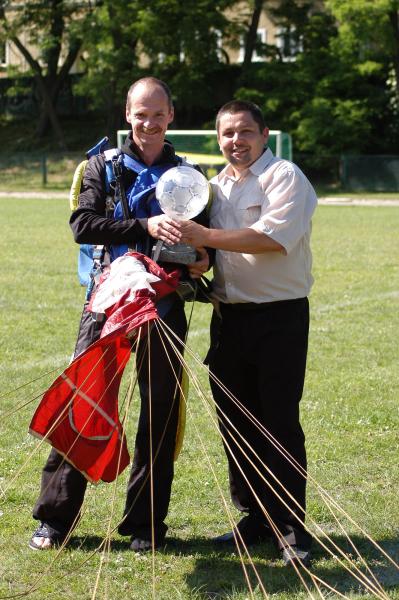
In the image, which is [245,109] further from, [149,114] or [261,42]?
[261,42]

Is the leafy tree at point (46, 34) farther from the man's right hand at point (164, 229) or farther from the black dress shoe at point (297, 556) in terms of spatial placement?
the black dress shoe at point (297, 556)

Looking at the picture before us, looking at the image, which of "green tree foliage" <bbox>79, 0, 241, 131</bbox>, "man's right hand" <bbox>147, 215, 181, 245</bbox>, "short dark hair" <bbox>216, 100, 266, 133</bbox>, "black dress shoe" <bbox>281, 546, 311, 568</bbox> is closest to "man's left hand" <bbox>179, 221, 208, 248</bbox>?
"man's right hand" <bbox>147, 215, 181, 245</bbox>

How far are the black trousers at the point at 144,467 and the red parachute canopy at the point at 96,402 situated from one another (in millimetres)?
198

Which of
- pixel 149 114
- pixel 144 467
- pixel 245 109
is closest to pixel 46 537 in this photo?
pixel 144 467

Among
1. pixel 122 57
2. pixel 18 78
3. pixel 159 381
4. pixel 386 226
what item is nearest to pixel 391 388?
pixel 159 381

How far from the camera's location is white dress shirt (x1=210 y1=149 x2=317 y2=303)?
167 inches

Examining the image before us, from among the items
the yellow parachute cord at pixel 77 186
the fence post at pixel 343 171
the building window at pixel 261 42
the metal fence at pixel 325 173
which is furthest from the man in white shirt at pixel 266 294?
the building window at pixel 261 42

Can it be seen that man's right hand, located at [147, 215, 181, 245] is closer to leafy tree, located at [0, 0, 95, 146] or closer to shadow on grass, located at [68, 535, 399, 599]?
Result: shadow on grass, located at [68, 535, 399, 599]

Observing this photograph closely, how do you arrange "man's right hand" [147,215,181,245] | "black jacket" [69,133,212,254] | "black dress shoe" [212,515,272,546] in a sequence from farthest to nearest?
"black dress shoe" [212,515,272,546] < "black jacket" [69,133,212,254] < "man's right hand" [147,215,181,245]

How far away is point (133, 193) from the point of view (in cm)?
431

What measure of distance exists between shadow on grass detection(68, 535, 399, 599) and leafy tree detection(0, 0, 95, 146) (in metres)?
40.3

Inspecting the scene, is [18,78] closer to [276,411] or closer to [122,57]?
[122,57]

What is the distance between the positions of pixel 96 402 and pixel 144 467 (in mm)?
522

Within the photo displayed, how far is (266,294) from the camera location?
14.4ft
